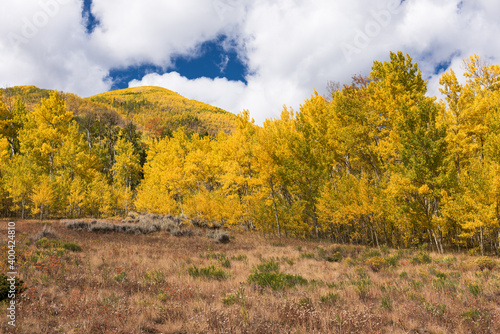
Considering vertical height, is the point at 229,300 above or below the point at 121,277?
below

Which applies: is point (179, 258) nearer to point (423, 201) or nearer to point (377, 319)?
point (377, 319)

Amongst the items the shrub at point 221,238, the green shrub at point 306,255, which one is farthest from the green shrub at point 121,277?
the shrub at point 221,238

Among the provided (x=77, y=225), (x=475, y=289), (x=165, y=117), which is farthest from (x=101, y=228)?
(x=165, y=117)

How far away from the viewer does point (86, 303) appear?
18.0ft

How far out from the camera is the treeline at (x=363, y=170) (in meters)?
13.3

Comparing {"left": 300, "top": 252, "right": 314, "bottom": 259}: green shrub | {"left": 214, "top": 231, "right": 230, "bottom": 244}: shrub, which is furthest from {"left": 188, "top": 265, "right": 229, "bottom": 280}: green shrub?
{"left": 214, "top": 231, "right": 230, "bottom": 244}: shrub

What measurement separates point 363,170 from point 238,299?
1843cm

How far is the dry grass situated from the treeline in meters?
4.74

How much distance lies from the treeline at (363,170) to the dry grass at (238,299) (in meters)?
4.74

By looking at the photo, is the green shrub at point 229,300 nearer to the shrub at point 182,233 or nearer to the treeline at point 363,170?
the treeline at point 363,170

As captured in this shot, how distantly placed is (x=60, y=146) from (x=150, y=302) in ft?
118

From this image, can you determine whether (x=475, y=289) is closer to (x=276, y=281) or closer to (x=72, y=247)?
(x=276, y=281)

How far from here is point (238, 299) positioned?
20.2 feet

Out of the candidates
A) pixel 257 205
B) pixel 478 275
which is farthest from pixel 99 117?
pixel 478 275
